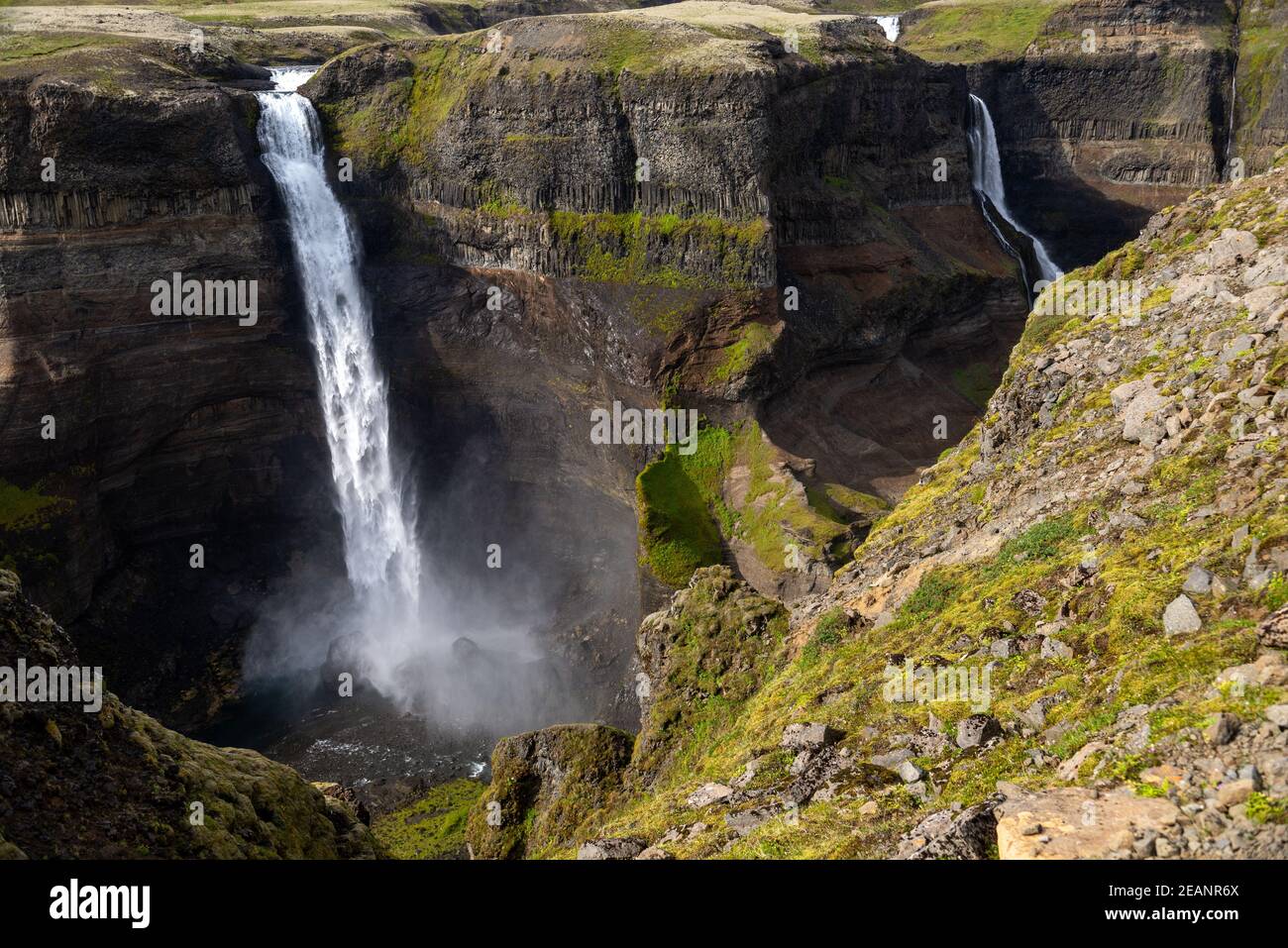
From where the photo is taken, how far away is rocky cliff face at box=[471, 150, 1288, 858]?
9.48 meters

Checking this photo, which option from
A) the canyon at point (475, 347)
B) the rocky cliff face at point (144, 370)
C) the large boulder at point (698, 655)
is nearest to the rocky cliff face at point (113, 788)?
the large boulder at point (698, 655)

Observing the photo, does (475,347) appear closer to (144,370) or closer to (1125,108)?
(144,370)

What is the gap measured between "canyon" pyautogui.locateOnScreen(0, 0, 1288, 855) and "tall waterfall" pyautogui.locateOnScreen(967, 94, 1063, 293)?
10.8m

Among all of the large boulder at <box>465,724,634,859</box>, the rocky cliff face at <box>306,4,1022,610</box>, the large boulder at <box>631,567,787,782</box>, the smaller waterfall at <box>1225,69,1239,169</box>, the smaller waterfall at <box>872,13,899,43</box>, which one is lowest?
the large boulder at <box>465,724,634,859</box>

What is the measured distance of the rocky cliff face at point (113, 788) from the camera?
41.7ft

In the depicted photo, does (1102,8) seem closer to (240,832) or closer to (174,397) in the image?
(174,397)

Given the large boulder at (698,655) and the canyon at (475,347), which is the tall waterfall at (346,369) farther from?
the large boulder at (698,655)

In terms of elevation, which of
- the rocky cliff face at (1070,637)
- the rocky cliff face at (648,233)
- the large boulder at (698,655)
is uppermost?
the rocky cliff face at (648,233)

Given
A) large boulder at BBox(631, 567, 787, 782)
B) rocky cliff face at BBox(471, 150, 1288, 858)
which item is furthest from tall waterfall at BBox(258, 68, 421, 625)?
rocky cliff face at BBox(471, 150, 1288, 858)

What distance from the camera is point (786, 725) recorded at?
52.7 feet

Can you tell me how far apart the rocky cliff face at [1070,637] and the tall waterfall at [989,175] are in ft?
152

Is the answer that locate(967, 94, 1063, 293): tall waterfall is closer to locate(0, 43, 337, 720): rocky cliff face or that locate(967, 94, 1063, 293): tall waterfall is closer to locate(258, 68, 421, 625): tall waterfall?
locate(258, 68, 421, 625): tall waterfall
